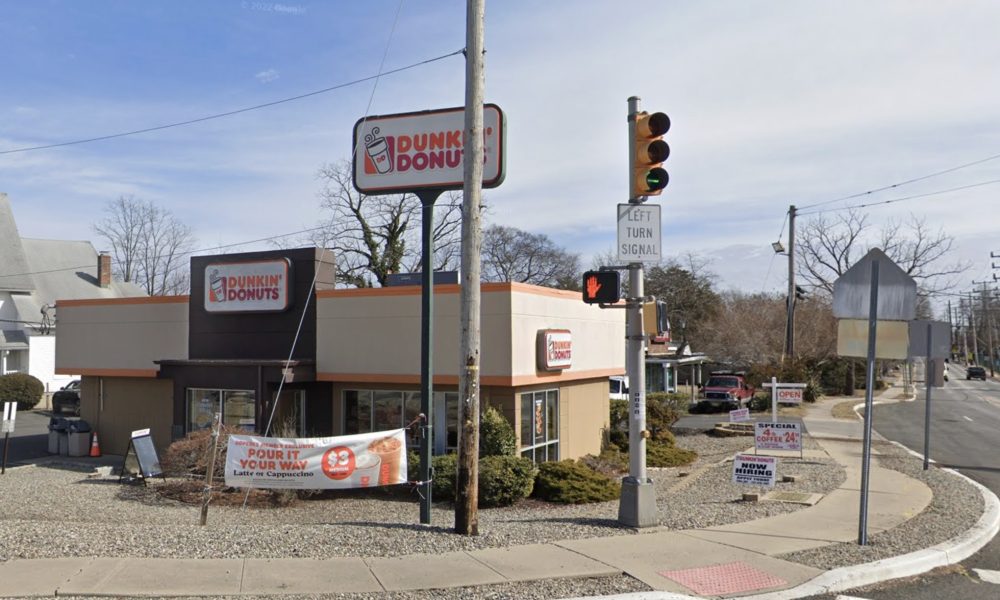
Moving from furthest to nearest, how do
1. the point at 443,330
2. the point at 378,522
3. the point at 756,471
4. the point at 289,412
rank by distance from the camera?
the point at 289,412 → the point at 443,330 → the point at 756,471 → the point at 378,522

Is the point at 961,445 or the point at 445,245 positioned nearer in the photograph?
the point at 961,445

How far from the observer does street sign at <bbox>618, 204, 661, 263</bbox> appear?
35.2ft

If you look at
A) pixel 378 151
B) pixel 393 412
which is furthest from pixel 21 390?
pixel 378 151

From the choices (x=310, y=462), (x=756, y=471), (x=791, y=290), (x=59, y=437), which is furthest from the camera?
(x=791, y=290)

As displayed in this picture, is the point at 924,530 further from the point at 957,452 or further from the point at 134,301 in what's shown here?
the point at 134,301

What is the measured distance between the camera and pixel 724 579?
8.18 m

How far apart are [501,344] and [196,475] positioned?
6.29 meters

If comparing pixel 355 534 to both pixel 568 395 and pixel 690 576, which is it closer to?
pixel 690 576

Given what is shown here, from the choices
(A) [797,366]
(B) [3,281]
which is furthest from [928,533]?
(B) [3,281]

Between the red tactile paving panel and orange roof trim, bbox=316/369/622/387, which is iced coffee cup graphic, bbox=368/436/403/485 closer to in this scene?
orange roof trim, bbox=316/369/622/387

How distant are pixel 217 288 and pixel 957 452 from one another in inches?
740

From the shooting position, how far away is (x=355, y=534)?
970cm

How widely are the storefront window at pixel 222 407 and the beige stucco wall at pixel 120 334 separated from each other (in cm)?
158

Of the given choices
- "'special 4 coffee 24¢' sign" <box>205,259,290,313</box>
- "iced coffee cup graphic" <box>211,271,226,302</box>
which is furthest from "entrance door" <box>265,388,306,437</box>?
"iced coffee cup graphic" <box>211,271,226,302</box>
